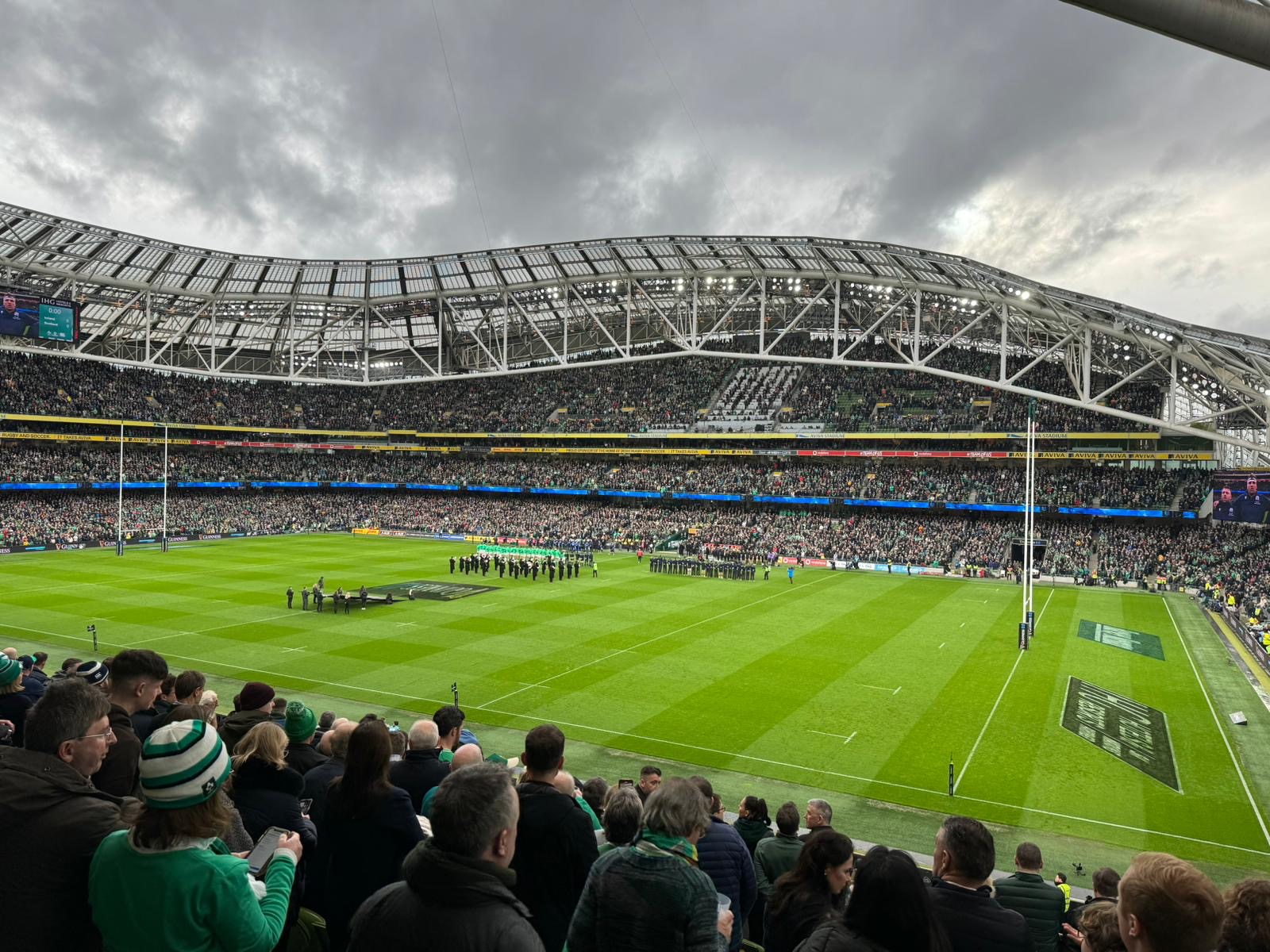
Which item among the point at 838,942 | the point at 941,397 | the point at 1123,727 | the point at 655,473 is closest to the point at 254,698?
the point at 838,942

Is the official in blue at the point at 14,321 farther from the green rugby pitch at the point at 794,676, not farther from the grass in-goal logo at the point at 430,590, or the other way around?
the grass in-goal logo at the point at 430,590

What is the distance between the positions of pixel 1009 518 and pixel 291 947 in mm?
55572

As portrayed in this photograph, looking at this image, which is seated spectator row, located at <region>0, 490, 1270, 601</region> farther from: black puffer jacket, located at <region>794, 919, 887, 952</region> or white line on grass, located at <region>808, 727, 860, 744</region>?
black puffer jacket, located at <region>794, 919, 887, 952</region>

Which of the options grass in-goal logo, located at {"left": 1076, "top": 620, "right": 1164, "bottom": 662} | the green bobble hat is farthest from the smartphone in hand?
grass in-goal logo, located at {"left": 1076, "top": 620, "right": 1164, "bottom": 662}

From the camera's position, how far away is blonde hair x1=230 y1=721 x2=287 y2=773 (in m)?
4.83

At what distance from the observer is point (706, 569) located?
4459 cm

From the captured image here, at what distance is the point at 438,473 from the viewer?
251 ft

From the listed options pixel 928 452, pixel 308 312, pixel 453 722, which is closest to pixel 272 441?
pixel 308 312

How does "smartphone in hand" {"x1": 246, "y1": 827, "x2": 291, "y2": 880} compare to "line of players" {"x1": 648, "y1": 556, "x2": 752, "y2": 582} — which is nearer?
"smartphone in hand" {"x1": 246, "y1": 827, "x2": 291, "y2": 880}

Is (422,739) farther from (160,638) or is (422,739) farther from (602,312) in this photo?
(602,312)

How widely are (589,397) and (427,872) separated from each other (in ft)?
239

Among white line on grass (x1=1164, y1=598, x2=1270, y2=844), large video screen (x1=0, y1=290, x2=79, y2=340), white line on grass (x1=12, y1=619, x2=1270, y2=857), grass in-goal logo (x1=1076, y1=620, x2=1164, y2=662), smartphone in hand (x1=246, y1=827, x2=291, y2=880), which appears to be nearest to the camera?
smartphone in hand (x1=246, y1=827, x2=291, y2=880)

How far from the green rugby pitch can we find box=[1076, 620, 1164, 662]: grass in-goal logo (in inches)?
19.7

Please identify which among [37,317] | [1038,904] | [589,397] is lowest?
[1038,904]
